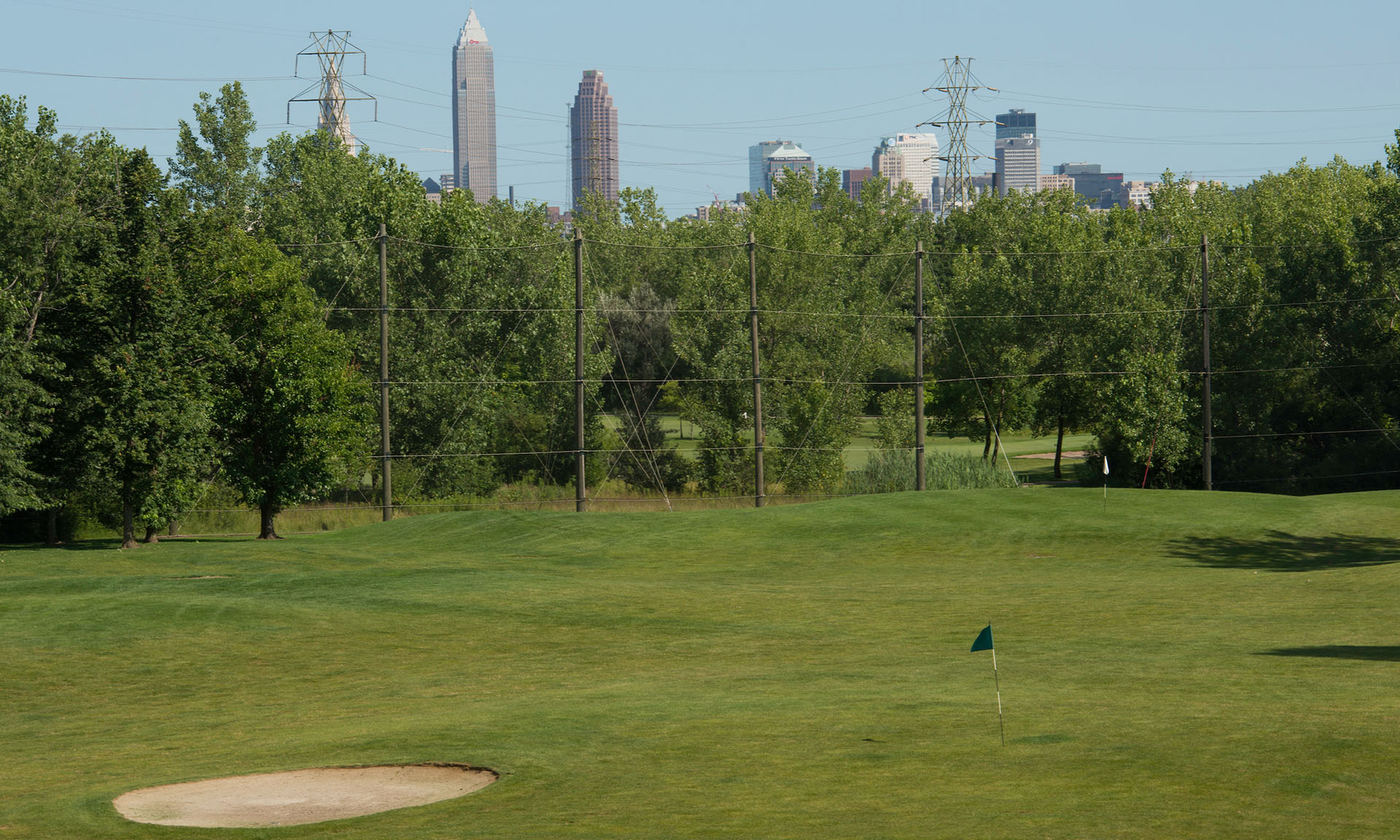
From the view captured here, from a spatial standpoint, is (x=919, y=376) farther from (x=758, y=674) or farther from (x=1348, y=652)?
(x=758, y=674)

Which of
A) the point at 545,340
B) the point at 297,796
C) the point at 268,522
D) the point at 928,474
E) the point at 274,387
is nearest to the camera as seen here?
the point at 297,796

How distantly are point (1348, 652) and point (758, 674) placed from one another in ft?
25.7

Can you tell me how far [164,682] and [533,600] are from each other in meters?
7.54

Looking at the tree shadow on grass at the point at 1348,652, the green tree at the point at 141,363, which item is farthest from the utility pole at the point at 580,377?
the tree shadow on grass at the point at 1348,652

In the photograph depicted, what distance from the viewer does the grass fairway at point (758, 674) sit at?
36.0 ft

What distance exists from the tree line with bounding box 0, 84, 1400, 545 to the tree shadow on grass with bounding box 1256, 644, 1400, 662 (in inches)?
1006

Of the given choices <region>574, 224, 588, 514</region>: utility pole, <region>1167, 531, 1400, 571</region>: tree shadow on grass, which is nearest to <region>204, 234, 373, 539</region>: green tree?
<region>574, 224, 588, 514</region>: utility pole

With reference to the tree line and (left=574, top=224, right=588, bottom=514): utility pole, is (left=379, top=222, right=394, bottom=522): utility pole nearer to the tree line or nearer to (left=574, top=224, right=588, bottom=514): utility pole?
the tree line

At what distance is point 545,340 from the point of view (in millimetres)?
58188

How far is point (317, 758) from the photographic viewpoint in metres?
13.5

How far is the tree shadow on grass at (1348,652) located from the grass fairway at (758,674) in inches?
3.1

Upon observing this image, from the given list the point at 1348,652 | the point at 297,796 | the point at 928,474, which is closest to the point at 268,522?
the point at 928,474

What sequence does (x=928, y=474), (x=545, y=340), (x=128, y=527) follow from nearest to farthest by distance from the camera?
1. (x=128, y=527)
2. (x=928, y=474)
3. (x=545, y=340)

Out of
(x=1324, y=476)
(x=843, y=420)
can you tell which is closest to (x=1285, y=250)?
(x=1324, y=476)
